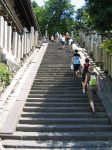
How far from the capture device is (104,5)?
17891mm

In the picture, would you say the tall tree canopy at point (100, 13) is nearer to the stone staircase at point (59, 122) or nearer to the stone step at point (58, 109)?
the stone staircase at point (59, 122)

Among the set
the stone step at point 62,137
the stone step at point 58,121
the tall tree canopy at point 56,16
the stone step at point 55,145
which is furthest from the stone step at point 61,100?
the tall tree canopy at point 56,16

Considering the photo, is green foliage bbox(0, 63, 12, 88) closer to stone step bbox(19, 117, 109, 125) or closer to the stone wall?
the stone wall

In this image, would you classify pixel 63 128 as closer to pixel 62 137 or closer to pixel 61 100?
pixel 62 137

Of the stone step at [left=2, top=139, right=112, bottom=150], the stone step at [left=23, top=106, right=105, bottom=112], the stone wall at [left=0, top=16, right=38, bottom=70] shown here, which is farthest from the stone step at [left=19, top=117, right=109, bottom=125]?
the stone wall at [left=0, top=16, right=38, bottom=70]

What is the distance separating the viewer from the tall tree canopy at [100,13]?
17.7m

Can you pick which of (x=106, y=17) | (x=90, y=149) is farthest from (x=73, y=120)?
(x=106, y=17)

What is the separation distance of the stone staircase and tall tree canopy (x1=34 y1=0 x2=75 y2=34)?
47.7 m

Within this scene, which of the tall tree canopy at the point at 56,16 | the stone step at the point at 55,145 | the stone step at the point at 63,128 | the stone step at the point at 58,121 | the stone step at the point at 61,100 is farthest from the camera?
the tall tree canopy at the point at 56,16

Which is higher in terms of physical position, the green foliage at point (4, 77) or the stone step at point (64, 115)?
the green foliage at point (4, 77)

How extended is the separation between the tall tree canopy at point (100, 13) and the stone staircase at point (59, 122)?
2.75 metres

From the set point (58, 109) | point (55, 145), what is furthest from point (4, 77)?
point (55, 145)

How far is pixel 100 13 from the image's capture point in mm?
17984

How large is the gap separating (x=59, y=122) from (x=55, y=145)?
181 cm
